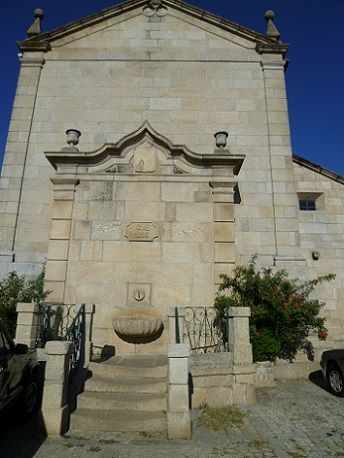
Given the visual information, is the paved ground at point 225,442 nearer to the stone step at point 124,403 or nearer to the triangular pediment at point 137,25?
the stone step at point 124,403

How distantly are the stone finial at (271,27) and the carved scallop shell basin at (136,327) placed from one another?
11.5 meters

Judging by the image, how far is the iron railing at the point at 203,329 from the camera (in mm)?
7559

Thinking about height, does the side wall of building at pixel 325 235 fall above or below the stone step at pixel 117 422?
above

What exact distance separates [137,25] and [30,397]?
13314 millimetres

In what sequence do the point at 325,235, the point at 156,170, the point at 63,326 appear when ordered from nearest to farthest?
the point at 63,326 < the point at 156,170 < the point at 325,235

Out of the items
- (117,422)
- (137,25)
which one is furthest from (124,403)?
(137,25)

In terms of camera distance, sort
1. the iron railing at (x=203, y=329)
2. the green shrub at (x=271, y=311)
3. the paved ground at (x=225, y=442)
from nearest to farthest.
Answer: the paved ground at (x=225, y=442) → the iron railing at (x=203, y=329) → the green shrub at (x=271, y=311)

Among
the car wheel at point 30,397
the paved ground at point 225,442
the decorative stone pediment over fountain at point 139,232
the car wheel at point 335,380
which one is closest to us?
the paved ground at point 225,442

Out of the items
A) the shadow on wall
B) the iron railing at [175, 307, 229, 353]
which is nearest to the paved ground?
the shadow on wall

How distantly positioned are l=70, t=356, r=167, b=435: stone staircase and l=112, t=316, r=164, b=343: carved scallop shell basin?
37.3 inches

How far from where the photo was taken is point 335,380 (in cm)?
729

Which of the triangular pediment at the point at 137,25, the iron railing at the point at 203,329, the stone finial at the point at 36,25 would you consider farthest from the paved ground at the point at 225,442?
the stone finial at the point at 36,25

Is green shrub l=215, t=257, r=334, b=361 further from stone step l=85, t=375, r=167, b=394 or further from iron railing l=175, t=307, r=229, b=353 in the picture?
stone step l=85, t=375, r=167, b=394

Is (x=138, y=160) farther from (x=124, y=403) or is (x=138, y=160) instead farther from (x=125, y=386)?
(x=124, y=403)
